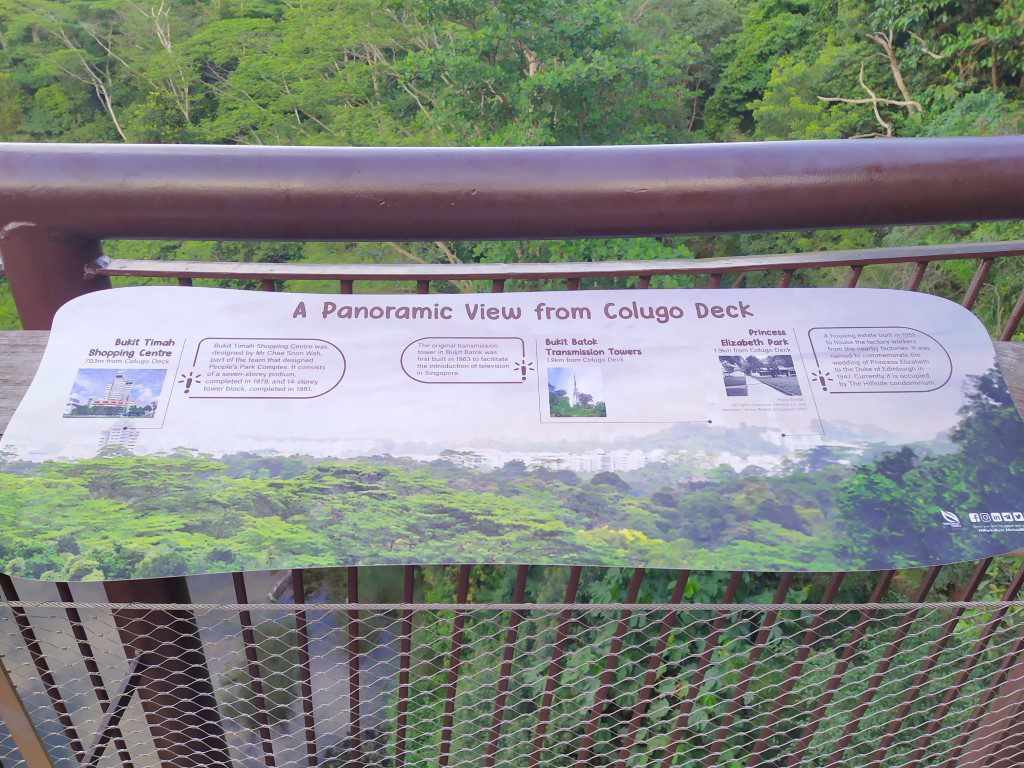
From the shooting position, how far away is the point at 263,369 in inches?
35.9

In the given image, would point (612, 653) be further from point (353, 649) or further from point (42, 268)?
point (42, 268)

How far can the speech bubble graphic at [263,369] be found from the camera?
90 cm

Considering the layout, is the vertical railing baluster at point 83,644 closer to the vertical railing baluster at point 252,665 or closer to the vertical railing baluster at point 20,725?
the vertical railing baluster at point 20,725

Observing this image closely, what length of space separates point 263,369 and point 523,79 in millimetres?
10369

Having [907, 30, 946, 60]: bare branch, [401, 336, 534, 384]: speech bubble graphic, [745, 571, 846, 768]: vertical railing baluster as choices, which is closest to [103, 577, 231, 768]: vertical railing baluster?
[401, 336, 534, 384]: speech bubble graphic

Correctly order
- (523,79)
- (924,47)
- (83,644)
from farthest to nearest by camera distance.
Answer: (924,47) → (523,79) → (83,644)

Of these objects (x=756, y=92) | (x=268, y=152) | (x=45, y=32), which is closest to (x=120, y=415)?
(x=268, y=152)

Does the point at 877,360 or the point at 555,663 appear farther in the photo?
the point at 555,663

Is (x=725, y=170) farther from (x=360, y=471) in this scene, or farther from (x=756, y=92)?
(x=756, y=92)

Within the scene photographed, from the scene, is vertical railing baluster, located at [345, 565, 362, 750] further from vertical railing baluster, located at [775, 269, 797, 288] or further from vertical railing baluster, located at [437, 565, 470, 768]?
vertical railing baluster, located at [775, 269, 797, 288]

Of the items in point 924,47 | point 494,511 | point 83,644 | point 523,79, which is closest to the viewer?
point 494,511

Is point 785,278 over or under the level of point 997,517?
over

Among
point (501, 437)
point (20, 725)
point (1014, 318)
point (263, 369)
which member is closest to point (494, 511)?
point (501, 437)

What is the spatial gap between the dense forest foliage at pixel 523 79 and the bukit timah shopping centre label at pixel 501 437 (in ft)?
17.6
